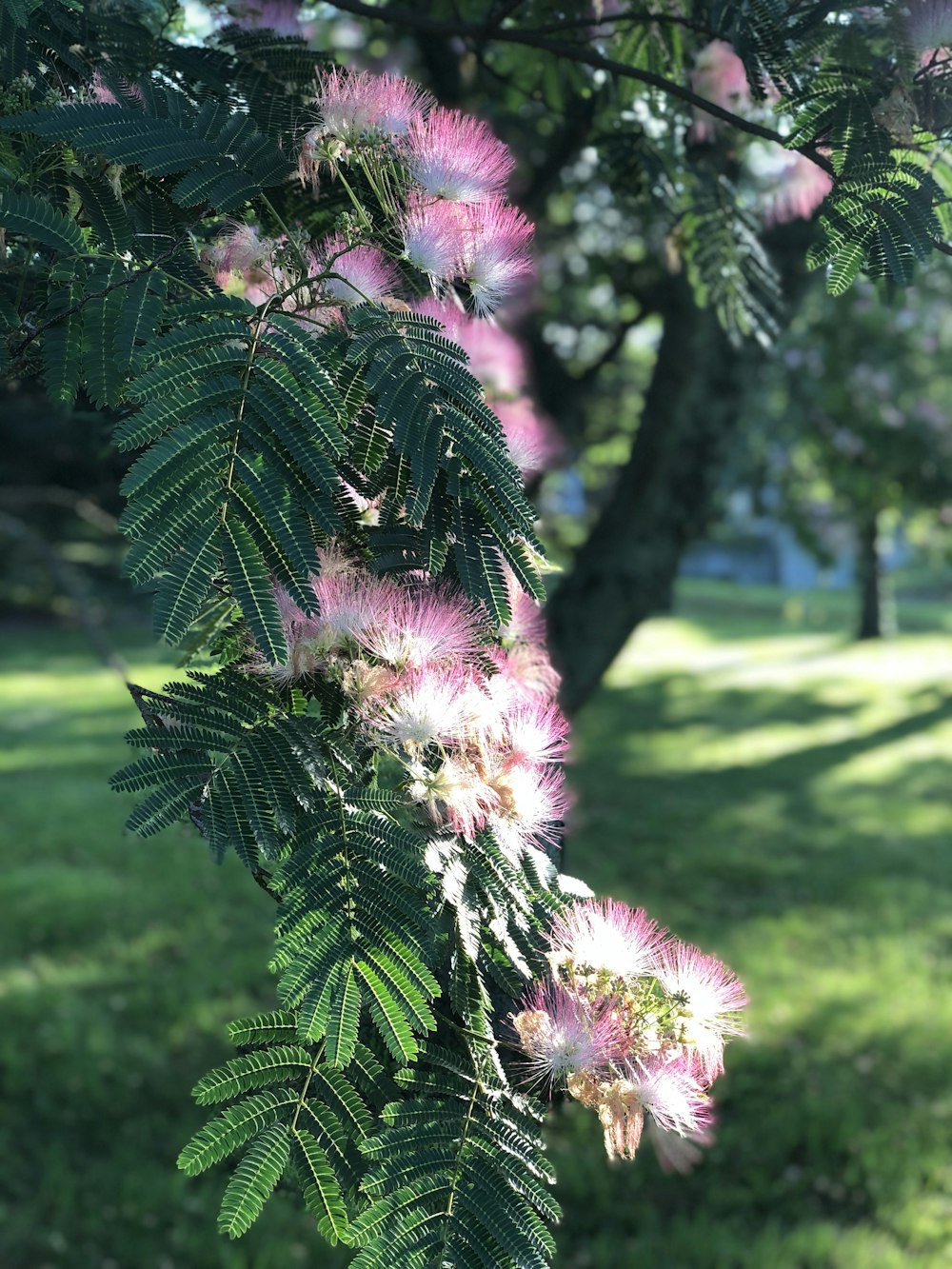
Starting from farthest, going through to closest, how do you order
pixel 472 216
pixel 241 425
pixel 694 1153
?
pixel 694 1153
pixel 472 216
pixel 241 425

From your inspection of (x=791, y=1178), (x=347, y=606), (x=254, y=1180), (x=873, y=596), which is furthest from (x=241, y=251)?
(x=873, y=596)

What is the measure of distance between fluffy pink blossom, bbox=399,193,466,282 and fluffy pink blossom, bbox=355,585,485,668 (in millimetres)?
361

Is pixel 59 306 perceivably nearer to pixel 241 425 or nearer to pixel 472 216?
pixel 241 425

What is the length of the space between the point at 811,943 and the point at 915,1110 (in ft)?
5.83

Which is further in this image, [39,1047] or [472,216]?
[39,1047]

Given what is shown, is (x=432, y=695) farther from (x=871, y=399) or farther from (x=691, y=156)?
(x=871, y=399)

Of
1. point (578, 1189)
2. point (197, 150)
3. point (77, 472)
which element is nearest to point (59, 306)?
point (197, 150)

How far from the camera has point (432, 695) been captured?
1.27m

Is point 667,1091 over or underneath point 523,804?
underneath

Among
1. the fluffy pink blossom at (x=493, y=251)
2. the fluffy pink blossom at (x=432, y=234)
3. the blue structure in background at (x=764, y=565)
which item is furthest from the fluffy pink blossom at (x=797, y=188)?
the blue structure in background at (x=764, y=565)

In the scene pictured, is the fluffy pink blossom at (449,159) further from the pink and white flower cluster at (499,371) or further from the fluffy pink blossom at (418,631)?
the fluffy pink blossom at (418,631)

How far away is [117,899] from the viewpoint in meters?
6.53

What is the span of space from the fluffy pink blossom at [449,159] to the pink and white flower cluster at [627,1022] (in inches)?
31.7

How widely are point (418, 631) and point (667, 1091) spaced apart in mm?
528
